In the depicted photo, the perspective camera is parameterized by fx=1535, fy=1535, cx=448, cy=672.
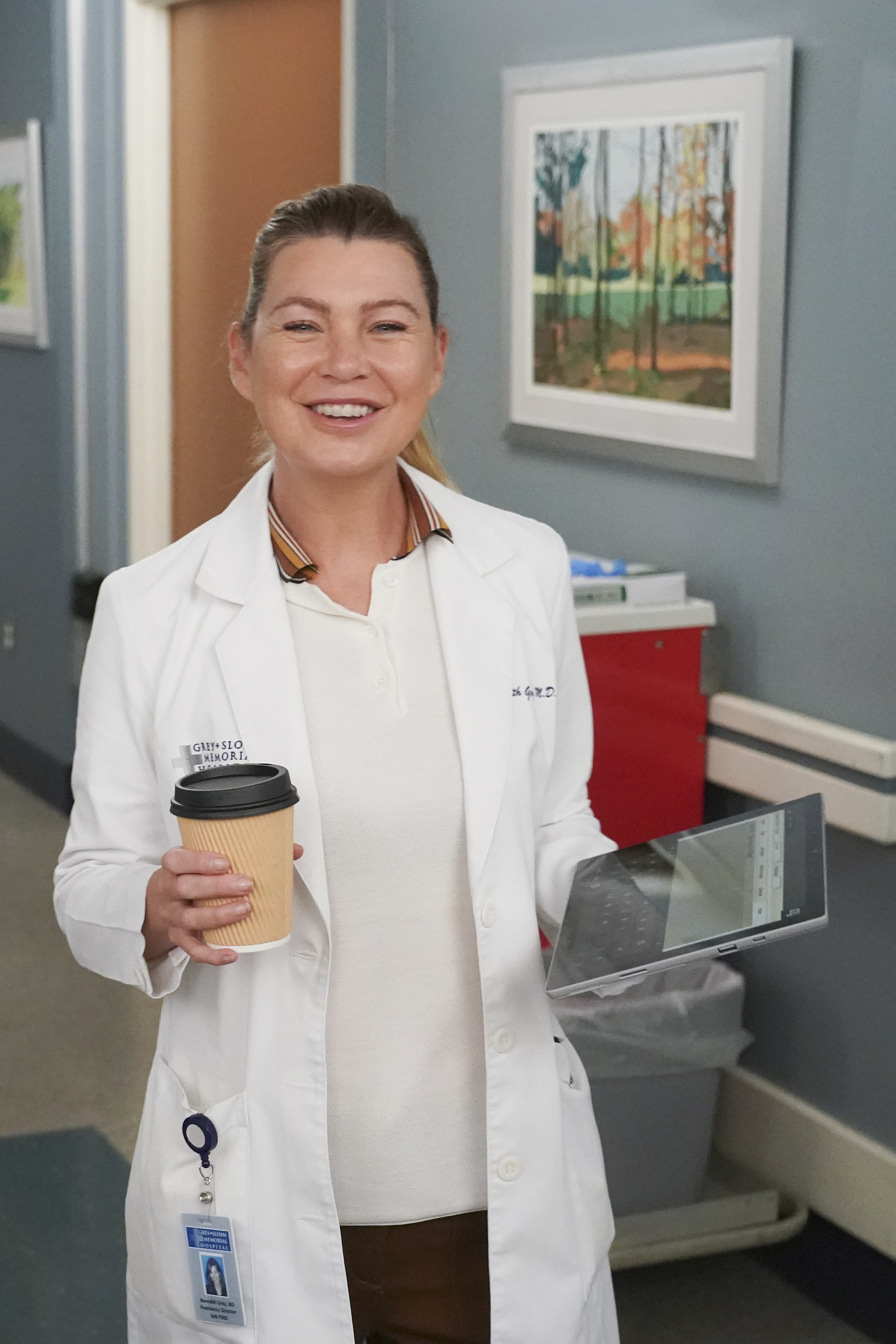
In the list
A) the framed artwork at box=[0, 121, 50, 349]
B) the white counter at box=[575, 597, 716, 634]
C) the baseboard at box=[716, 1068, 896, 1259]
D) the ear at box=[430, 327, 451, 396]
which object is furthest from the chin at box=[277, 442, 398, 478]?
the framed artwork at box=[0, 121, 50, 349]

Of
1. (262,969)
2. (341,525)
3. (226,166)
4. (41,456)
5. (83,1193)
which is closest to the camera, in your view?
(262,969)

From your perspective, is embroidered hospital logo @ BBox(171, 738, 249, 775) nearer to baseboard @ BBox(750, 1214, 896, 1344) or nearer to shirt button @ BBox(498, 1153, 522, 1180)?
shirt button @ BBox(498, 1153, 522, 1180)

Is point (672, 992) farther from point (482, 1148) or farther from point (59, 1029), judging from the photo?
point (59, 1029)

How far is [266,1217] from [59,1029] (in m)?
2.48

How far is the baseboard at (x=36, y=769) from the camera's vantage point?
5246mm

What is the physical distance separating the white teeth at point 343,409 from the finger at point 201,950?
48 centimetres

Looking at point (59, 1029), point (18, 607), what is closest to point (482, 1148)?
point (59, 1029)

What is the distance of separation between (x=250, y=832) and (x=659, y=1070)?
1618 millimetres

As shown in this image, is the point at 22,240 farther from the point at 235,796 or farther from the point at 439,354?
the point at 235,796

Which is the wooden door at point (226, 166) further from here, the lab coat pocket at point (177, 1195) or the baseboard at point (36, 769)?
the lab coat pocket at point (177, 1195)

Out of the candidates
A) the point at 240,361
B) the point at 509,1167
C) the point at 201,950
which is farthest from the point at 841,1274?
the point at 240,361

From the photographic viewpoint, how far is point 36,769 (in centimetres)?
545

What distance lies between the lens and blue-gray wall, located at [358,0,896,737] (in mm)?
2389

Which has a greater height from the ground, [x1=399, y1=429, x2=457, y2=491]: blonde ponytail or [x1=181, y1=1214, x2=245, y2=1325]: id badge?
[x1=399, y1=429, x2=457, y2=491]: blonde ponytail
